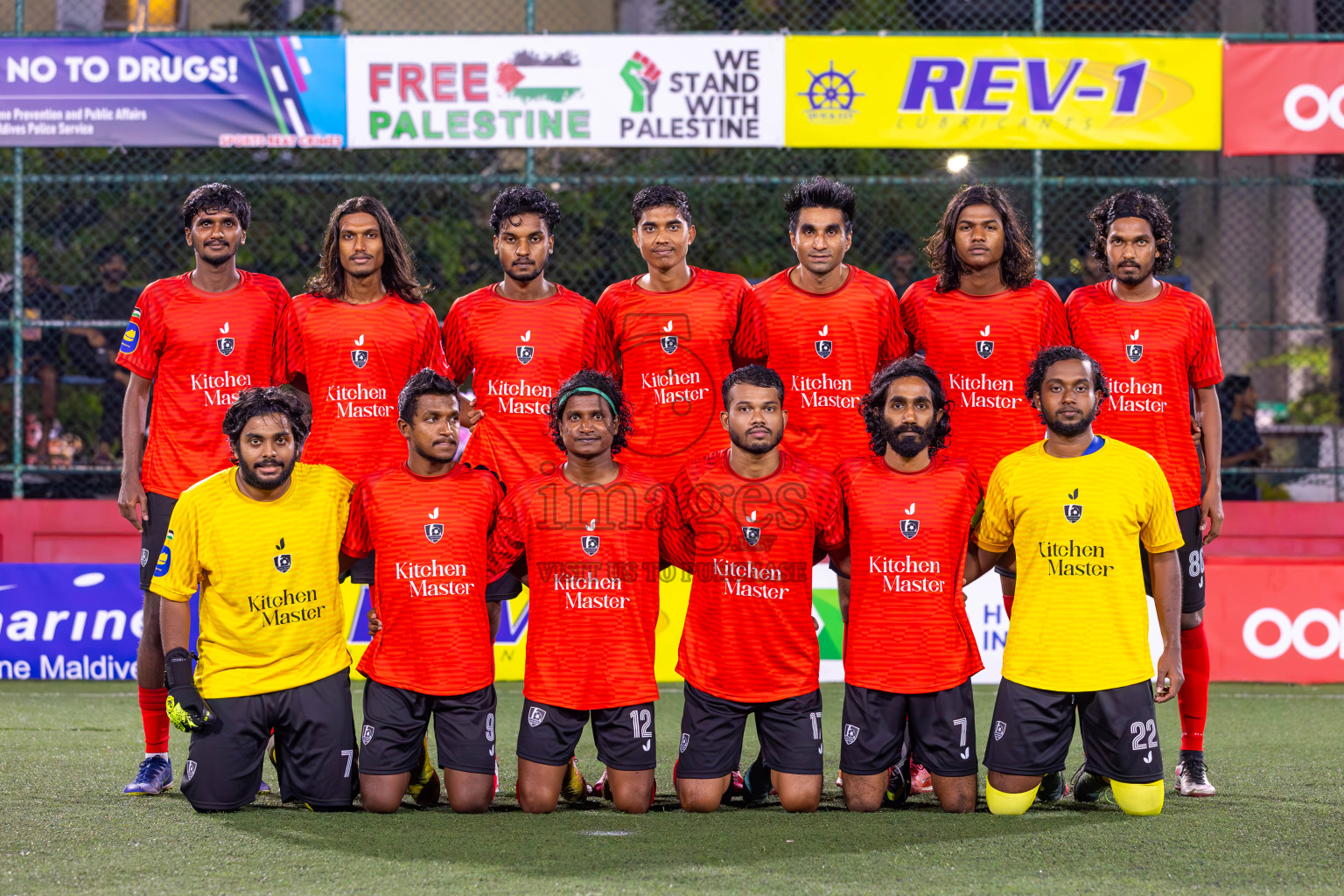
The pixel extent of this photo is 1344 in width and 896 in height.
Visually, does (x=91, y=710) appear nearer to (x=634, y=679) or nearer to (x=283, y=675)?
(x=283, y=675)

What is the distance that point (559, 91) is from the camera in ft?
30.7

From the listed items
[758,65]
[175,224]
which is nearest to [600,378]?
[758,65]

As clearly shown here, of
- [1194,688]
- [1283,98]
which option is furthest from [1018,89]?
[1194,688]

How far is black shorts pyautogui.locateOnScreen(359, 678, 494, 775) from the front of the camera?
5141mm

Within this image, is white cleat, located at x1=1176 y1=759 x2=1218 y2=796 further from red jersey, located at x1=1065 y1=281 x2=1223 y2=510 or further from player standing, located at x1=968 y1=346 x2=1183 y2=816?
red jersey, located at x1=1065 y1=281 x2=1223 y2=510

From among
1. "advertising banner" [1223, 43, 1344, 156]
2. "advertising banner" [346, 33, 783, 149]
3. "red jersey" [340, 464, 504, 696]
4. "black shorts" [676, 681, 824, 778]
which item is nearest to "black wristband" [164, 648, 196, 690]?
"red jersey" [340, 464, 504, 696]

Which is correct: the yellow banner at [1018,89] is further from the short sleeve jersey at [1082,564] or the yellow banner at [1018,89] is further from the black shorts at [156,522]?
the black shorts at [156,522]

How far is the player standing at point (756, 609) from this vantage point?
515 cm

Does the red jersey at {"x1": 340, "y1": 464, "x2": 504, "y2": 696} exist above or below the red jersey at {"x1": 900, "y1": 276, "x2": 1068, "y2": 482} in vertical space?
below

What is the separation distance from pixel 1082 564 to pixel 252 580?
9.93 ft

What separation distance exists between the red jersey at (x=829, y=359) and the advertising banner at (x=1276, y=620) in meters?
4.00

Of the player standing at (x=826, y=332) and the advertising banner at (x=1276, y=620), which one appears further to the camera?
the advertising banner at (x=1276, y=620)

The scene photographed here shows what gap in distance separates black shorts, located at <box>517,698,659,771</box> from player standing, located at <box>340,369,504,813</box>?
18cm

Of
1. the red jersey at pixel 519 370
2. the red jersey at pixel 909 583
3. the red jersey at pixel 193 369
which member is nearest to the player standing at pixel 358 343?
the red jersey at pixel 193 369
